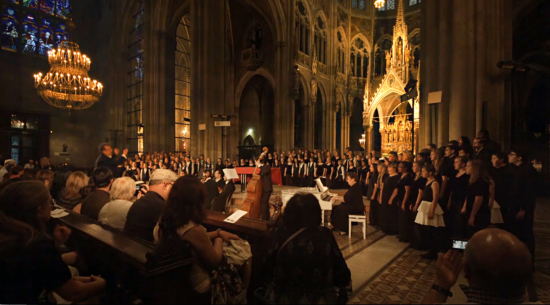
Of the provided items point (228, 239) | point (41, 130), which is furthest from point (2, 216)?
point (41, 130)

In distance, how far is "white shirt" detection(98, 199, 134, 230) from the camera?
120 inches

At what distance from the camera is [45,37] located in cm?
1994

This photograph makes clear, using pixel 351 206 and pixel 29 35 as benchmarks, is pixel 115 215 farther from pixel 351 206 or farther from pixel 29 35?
pixel 29 35

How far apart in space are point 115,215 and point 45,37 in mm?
23783

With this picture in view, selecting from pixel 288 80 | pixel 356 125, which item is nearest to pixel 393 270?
pixel 288 80

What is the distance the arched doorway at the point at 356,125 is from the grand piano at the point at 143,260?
28.3 m

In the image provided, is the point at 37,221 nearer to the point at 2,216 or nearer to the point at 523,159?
the point at 2,216

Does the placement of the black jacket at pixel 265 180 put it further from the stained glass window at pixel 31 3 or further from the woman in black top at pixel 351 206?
the stained glass window at pixel 31 3

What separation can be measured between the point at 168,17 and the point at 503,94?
19430 mm

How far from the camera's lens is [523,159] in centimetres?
440

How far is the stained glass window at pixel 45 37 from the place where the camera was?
19.7m

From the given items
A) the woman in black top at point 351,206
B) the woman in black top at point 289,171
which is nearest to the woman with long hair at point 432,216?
the woman in black top at point 351,206

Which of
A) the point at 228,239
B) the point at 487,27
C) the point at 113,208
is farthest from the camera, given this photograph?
the point at 487,27

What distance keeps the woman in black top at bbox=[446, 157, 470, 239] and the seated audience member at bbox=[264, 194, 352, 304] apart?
331 centimetres
